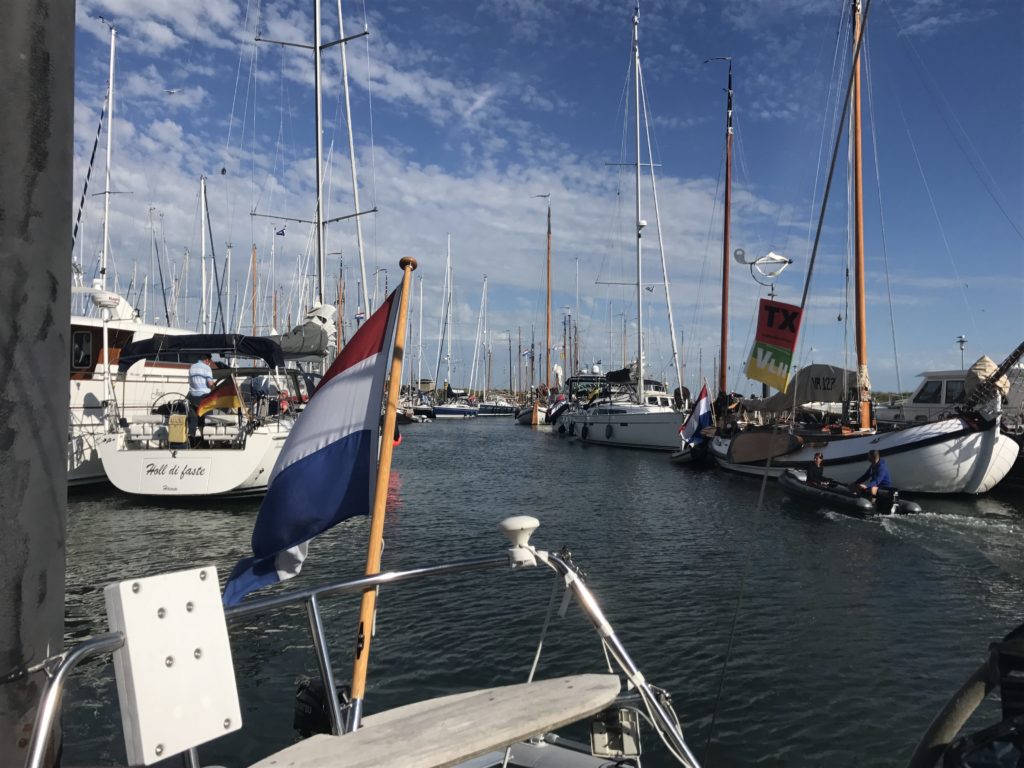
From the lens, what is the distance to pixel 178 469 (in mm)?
14930

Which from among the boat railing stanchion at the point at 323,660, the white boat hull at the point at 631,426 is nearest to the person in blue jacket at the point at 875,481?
the boat railing stanchion at the point at 323,660

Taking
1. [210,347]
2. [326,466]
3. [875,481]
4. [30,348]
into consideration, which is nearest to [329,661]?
[326,466]

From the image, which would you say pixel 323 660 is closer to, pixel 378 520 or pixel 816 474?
pixel 378 520

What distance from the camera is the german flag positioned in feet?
50.2

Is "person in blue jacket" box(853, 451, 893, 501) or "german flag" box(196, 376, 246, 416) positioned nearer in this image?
"german flag" box(196, 376, 246, 416)

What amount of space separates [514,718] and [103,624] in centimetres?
729

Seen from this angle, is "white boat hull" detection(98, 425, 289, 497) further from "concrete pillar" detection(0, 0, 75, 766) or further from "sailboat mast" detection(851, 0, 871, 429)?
"sailboat mast" detection(851, 0, 871, 429)

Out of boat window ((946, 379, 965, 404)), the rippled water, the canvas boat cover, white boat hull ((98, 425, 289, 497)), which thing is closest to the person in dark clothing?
the rippled water

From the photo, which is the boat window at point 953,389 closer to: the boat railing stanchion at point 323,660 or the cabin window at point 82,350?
the boat railing stanchion at point 323,660

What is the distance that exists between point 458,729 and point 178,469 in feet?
46.2

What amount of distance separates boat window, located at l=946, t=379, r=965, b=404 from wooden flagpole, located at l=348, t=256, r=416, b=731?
26.1m

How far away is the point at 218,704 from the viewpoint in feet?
7.49

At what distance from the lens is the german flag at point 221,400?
15305 mm

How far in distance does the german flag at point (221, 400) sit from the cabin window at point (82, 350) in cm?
578
